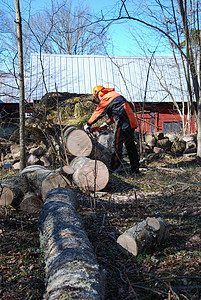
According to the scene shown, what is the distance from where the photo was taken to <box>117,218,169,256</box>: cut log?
2617 mm

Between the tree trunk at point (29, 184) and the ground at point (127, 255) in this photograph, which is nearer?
the ground at point (127, 255)

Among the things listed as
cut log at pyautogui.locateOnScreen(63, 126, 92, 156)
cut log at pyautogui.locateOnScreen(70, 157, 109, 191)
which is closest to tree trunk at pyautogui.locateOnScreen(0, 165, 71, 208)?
cut log at pyautogui.locateOnScreen(70, 157, 109, 191)

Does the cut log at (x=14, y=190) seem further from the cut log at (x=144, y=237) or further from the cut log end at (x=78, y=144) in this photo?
the cut log at (x=144, y=237)

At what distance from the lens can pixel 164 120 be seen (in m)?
14.5

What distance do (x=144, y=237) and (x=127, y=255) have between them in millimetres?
264

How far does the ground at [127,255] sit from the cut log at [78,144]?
1.40m

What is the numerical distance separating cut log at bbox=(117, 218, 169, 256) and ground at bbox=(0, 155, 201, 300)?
3.0 inches

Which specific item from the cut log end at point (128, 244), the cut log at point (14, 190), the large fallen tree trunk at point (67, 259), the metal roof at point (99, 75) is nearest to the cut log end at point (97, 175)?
the cut log at point (14, 190)

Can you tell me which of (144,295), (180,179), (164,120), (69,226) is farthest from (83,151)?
(164,120)

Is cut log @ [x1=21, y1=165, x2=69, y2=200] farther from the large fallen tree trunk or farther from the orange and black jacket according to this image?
the orange and black jacket

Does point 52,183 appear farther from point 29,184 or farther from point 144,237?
point 144,237

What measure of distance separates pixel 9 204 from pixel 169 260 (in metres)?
2.54

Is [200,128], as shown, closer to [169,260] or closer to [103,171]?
[103,171]

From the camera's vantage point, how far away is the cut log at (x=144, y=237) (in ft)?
→ 8.59
